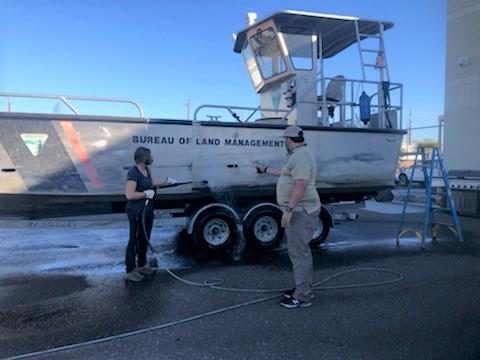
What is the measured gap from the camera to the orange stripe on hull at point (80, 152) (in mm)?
5961

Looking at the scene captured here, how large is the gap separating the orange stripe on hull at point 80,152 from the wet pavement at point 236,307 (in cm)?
119

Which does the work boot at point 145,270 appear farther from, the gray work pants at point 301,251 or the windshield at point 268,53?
the windshield at point 268,53

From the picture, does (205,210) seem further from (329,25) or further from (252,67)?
(329,25)

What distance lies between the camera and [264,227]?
23.6 feet

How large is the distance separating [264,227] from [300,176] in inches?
120

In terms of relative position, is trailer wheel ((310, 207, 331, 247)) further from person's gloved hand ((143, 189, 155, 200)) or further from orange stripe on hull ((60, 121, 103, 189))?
orange stripe on hull ((60, 121, 103, 189))

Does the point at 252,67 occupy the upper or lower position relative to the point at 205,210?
upper

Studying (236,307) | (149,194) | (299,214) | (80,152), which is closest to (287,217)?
(299,214)

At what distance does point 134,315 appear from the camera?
13.6 ft

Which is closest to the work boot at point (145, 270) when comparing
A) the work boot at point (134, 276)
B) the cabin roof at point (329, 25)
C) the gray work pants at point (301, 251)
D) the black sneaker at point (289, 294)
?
the work boot at point (134, 276)

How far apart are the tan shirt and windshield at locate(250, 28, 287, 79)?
14.6 feet

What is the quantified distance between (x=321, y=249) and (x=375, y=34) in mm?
4315

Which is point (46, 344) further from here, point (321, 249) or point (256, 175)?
point (321, 249)

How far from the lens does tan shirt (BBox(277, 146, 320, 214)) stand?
428 cm
